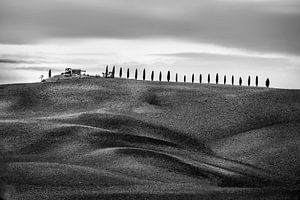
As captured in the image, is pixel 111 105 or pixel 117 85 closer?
pixel 111 105

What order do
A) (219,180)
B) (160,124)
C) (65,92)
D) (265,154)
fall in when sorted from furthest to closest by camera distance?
1. (65,92)
2. (160,124)
3. (265,154)
4. (219,180)

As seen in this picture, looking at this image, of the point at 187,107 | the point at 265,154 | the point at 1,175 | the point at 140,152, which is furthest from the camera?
the point at 187,107

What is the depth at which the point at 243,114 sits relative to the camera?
2427 cm

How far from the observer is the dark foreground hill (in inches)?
609

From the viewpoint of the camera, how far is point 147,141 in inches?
803

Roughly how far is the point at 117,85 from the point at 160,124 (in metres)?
7.10

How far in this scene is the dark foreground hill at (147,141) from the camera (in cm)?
1547

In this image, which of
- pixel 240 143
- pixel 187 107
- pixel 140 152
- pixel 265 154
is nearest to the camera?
pixel 140 152

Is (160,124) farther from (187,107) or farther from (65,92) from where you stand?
(65,92)

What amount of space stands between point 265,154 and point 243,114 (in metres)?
4.73

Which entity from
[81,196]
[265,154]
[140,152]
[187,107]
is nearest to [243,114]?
[187,107]

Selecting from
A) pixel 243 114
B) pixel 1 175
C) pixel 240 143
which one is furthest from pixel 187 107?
pixel 1 175

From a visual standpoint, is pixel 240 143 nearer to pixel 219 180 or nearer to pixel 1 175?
pixel 219 180

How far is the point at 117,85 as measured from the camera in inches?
1165
